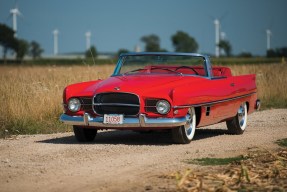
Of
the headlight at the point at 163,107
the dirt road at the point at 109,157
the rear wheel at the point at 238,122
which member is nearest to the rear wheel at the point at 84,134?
the dirt road at the point at 109,157

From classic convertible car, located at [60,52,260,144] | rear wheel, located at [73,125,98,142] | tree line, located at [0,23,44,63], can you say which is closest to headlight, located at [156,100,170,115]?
classic convertible car, located at [60,52,260,144]

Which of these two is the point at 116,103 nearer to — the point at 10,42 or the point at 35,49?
the point at 10,42

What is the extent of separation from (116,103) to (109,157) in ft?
4.71

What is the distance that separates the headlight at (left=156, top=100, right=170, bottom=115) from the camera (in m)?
10.9

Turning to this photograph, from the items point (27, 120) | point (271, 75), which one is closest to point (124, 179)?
point (27, 120)

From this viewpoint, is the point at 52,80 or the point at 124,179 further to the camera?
the point at 52,80

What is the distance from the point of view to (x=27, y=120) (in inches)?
553

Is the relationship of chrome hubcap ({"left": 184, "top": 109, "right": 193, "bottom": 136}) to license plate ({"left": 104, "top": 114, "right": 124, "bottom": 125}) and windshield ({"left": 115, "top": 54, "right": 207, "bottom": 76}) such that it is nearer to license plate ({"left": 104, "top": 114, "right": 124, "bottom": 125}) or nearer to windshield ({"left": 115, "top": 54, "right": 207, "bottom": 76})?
license plate ({"left": 104, "top": 114, "right": 124, "bottom": 125})

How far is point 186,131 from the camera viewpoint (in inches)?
441

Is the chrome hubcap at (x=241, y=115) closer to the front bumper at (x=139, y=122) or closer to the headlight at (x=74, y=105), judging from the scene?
the front bumper at (x=139, y=122)

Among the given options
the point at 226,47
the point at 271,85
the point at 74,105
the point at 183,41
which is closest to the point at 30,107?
the point at 74,105

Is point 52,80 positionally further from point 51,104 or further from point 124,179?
point 124,179

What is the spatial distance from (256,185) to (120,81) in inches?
170

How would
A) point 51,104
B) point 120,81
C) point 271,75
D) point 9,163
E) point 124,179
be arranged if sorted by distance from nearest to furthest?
point 124,179, point 9,163, point 120,81, point 51,104, point 271,75
